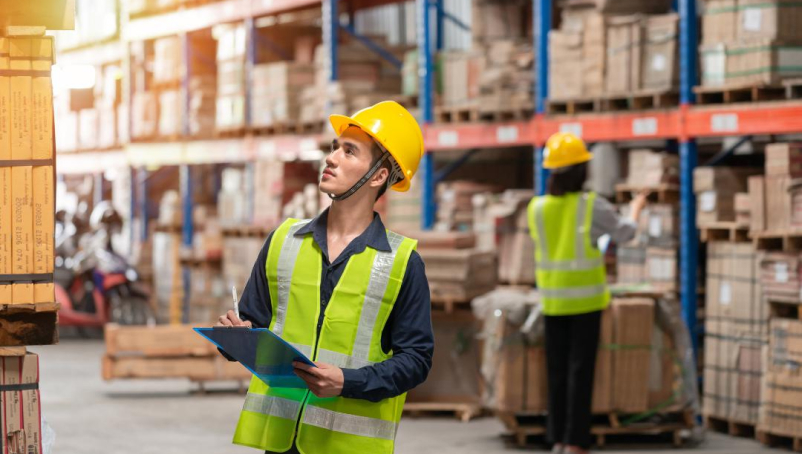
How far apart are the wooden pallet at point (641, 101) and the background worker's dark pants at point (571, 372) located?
100 inches

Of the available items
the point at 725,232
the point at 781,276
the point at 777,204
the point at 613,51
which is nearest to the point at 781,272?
the point at 781,276

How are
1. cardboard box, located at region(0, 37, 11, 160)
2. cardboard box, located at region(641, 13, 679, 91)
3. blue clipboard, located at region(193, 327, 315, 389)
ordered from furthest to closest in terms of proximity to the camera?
cardboard box, located at region(641, 13, 679, 91) < cardboard box, located at region(0, 37, 11, 160) < blue clipboard, located at region(193, 327, 315, 389)

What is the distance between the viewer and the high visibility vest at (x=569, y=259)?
8.42 metres

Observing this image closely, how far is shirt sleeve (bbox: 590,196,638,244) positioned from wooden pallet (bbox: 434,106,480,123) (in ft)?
13.0

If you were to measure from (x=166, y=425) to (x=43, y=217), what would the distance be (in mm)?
4991

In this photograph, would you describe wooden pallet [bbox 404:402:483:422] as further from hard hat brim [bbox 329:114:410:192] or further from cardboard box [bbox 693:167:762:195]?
hard hat brim [bbox 329:114:410:192]

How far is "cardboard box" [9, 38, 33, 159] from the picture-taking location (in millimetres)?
5242

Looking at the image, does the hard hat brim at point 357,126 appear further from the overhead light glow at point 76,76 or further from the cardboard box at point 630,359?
the overhead light glow at point 76,76

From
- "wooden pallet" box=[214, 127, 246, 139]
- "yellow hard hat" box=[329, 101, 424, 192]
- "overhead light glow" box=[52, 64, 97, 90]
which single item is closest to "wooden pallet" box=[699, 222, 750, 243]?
"yellow hard hat" box=[329, 101, 424, 192]

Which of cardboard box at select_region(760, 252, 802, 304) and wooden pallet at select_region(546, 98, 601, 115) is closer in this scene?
cardboard box at select_region(760, 252, 802, 304)

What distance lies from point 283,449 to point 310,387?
295mm

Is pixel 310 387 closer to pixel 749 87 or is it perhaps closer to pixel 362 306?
pixel 362 306

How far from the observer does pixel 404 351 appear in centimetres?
384

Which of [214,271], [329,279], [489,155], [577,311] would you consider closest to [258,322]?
[329,279]
